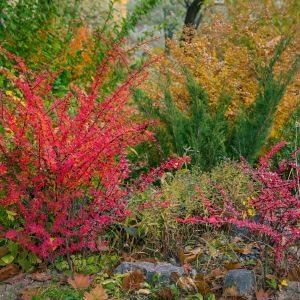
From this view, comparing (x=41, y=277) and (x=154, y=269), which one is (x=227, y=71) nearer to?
(x=154, y=269)

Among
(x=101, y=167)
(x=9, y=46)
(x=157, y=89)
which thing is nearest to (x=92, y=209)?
(x=101, y=167)

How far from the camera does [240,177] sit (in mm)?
3711

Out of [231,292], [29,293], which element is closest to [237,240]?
[231,292]

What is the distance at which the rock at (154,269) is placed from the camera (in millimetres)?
2869

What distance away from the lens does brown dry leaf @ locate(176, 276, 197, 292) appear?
2803mm

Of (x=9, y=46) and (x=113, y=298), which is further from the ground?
(x=9, y=46)

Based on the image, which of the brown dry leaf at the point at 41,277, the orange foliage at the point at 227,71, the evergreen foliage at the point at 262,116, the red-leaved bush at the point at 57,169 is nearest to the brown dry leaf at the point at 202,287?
the red-leaved bush at the point at 57,169

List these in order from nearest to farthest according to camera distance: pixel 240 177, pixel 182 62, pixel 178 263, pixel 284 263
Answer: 1. pixel 284 263
2. pixel 178 263
3. pixel 240 177
4. pixel 182 62

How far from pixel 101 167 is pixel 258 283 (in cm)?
121

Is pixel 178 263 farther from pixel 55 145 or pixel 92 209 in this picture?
pixel 55 145

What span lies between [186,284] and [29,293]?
916 millimetres

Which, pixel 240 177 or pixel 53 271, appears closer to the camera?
pixel 53 271

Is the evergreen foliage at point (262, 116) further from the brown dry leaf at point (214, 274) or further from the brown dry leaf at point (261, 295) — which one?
the brown dry leaf at point (261, 295)

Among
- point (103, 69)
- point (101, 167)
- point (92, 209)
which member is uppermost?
point (103, 69)
